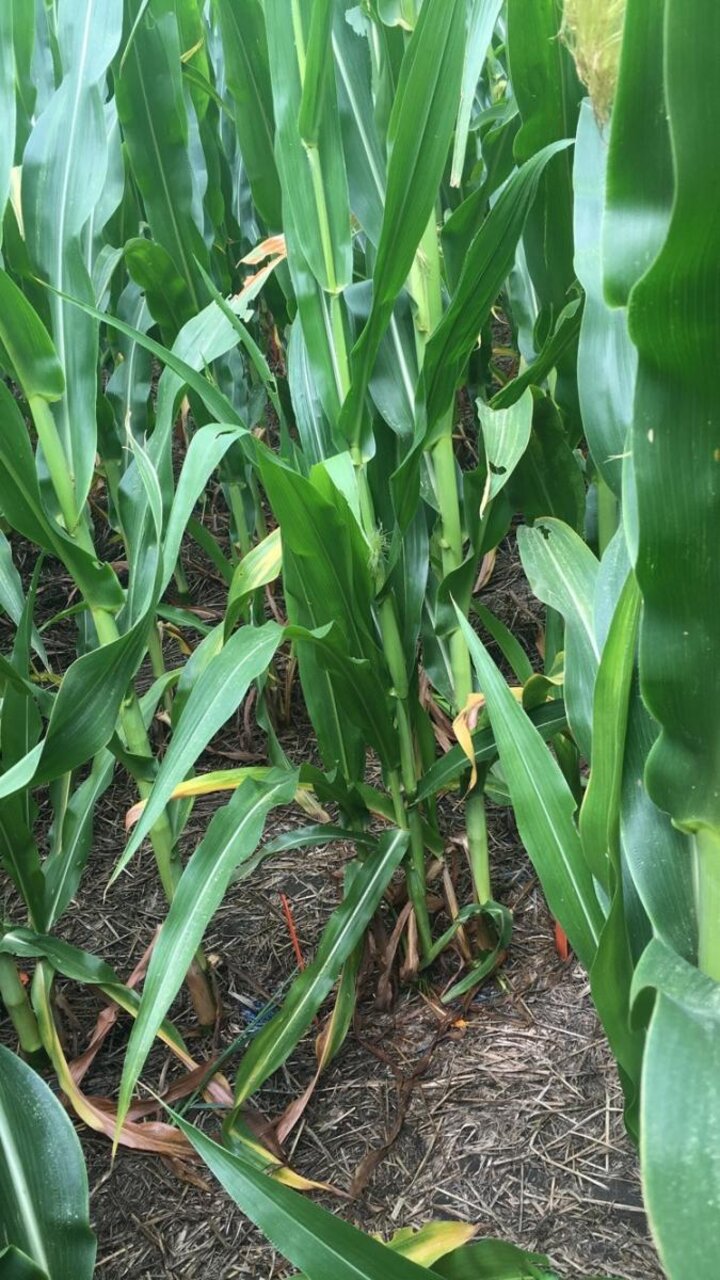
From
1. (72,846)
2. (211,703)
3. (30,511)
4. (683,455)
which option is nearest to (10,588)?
(30,511)

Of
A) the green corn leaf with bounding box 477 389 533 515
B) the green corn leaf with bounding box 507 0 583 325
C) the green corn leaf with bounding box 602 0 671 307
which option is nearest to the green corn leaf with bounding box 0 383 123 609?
the green corn leaf with bounding box 477 389 533 515

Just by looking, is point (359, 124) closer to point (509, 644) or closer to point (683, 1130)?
point (509, 644)

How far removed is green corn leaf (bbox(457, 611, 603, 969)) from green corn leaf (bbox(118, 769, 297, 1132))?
274 millimetres

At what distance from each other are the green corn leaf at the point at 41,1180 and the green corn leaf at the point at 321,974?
0.63 ft

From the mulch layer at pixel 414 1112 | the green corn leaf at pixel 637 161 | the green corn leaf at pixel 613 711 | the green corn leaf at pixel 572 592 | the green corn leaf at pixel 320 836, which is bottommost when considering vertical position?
the mulch layer at pixel 414 1112

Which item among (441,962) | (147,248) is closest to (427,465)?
(147,248)

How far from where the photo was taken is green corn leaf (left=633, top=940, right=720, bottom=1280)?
1.02 feet

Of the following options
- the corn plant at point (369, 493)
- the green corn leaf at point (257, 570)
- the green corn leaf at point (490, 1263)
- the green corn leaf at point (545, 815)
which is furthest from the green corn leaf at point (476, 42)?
the green corn leaf at point (490, 1263)

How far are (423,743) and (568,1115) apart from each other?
0.40 metres

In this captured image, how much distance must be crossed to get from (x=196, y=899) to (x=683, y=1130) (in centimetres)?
52

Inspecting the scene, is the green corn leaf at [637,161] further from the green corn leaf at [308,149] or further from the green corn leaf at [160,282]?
the green corn leaf at [160,282]

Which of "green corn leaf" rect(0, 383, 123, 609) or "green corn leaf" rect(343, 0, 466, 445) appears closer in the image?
"green corn leaf" rect(343, 0, 466, 445)

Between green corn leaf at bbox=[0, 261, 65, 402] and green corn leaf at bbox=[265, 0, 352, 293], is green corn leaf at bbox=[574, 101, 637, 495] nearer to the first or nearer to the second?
green corn leaf at bbox=[265, 0, 352, 293]

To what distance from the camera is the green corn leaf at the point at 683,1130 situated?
0.31 meters
